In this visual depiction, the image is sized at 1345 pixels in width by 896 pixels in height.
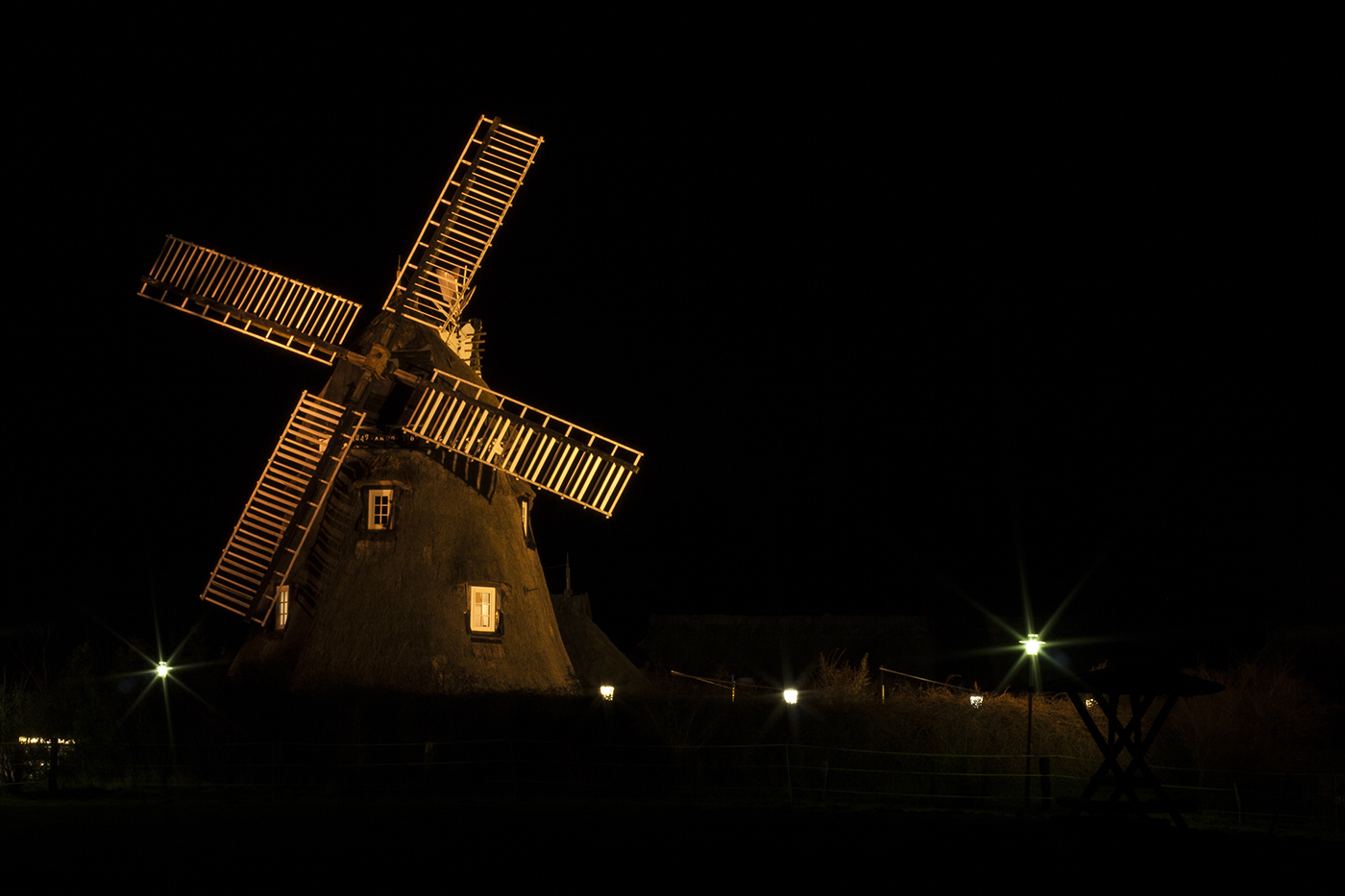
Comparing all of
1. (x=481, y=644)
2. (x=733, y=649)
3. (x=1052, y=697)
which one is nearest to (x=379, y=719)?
(x=481, y=644)

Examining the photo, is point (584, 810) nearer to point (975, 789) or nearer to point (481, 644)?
point (481, 644)

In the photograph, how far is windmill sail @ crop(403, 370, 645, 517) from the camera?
2242 cm

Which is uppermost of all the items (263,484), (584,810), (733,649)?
(733,649)

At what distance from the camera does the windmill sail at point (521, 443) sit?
22422mm

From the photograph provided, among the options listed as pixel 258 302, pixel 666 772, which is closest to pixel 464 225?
pixel 258 302

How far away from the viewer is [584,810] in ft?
61.3

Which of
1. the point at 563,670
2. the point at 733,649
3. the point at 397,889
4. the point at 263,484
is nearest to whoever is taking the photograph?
the point at 397,889

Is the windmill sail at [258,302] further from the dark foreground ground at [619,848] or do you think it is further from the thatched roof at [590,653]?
the thatched roof at [590,653]

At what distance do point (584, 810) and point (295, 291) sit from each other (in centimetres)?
1148

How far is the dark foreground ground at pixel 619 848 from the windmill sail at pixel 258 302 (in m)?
8.69

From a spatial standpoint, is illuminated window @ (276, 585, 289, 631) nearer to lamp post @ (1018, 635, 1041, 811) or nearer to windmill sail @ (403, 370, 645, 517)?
windmill sail @ (403, 370, 645, 517)

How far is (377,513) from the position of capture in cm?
2412

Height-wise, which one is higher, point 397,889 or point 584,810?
point 584,810

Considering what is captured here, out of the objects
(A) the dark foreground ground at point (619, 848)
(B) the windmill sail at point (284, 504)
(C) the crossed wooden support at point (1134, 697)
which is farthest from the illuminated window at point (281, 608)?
(C) the crossed wooden support at point (1134, 697)
